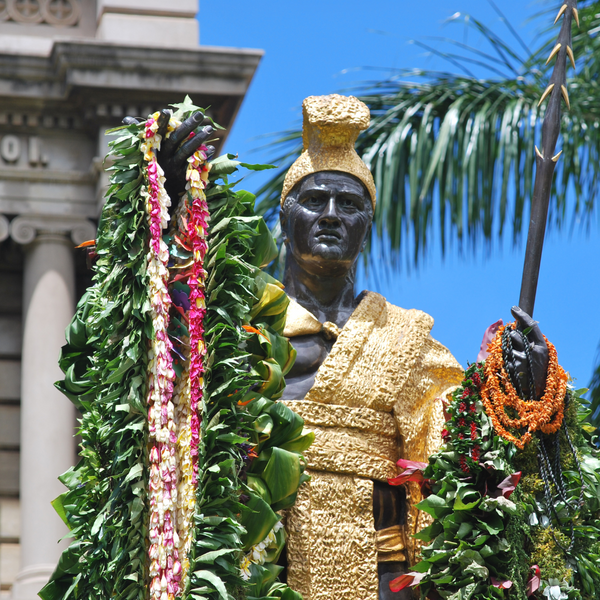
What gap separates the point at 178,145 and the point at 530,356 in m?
1.63

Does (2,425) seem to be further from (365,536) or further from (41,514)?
(365,536)

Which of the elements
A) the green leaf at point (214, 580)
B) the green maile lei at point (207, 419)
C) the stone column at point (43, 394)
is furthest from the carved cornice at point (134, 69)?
the green leaf at point (214, 580)

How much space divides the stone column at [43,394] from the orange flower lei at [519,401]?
366 inches

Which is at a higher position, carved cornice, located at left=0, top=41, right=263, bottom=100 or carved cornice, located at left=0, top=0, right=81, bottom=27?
carved cornice, located at left=0, top=0, right=81, bottom=27

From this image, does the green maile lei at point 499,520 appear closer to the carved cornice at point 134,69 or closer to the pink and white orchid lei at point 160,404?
the pink and white orchid lei at point 160,404

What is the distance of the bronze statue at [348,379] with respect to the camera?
6.36m

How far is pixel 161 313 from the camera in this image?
17.9 feet

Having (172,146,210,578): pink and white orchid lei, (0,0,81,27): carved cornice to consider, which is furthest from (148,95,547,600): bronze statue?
(0,0,81,27): carved cornice

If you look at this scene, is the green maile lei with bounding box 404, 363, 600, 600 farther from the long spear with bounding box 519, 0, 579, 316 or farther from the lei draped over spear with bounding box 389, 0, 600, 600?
the long spear with bounding box 519, 0, 579, 316

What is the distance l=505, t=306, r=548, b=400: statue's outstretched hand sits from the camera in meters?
5.95

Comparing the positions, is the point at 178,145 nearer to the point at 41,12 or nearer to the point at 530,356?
the point at 530,356

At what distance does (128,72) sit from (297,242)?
28.8 feet

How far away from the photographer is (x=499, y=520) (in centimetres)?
584

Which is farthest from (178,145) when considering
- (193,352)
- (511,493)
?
(511,493)
